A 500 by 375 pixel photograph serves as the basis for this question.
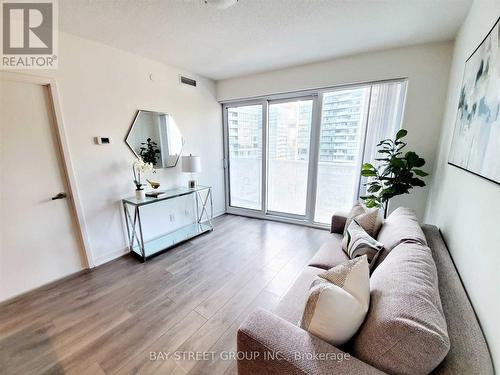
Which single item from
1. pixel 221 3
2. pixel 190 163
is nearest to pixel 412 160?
pixel 221 3

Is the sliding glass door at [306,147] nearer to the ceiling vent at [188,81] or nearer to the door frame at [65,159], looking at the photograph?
the ceiling vent at [188,81]

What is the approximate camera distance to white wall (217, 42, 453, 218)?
2355mm

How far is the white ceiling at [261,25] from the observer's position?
1691 mm

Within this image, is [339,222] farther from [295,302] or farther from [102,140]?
[102,140]

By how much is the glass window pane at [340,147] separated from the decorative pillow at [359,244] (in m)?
1.49

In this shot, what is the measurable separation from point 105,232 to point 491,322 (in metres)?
3.18

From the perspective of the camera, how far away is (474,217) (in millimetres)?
1139

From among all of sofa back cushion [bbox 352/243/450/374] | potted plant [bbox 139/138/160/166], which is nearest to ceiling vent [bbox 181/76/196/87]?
potted plant [bbox 139/138/160/166]

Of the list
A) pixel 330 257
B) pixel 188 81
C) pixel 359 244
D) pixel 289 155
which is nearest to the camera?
pixel 359 244

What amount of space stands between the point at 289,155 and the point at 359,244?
2.28 meters

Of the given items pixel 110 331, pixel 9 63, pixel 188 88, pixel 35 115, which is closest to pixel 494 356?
pixel 110 331

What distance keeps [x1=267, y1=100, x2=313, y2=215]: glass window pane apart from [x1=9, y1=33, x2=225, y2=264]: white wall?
156 cm

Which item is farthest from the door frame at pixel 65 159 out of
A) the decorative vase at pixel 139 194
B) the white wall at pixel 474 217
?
the white wall at pixel 474 217

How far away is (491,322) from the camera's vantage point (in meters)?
0.79
